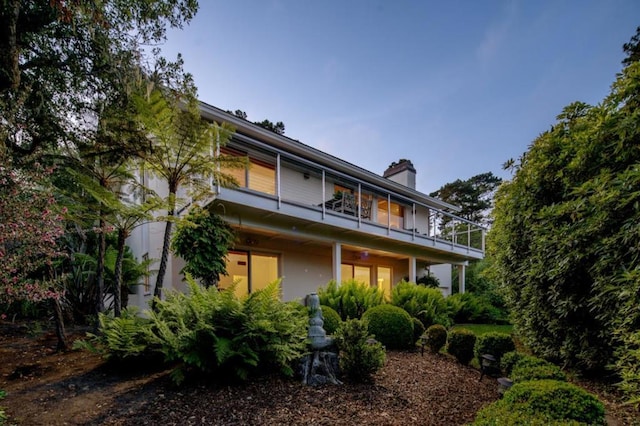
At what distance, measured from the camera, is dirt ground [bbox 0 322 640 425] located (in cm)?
288

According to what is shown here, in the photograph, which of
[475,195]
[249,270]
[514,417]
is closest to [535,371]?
[514,417]

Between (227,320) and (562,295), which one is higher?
(562,295)

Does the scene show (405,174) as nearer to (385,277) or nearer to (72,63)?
(385,277)

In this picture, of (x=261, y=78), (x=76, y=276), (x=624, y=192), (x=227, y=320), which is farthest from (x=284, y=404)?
(x=261, y=78)

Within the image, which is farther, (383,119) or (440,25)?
(383,119)

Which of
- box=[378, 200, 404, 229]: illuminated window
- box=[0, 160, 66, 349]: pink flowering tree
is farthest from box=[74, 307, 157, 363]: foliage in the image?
box=[378, 200, 404, 229]: illuminated window

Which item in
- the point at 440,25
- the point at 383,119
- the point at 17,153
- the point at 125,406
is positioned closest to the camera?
the point at 125,406

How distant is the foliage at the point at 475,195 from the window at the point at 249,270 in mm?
21406

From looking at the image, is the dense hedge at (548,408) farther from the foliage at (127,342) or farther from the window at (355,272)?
the window at (355,272)

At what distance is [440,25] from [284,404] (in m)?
9.42

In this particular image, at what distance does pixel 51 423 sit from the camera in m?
2.72

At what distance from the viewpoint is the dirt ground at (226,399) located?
2875mm

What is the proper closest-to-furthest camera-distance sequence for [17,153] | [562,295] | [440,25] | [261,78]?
[562,295]
[17,153]
[440,25]
[261,78]

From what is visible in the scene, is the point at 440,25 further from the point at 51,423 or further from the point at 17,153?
the point at 51,423
